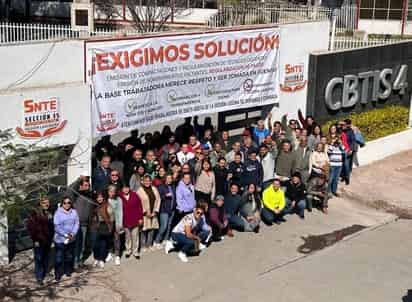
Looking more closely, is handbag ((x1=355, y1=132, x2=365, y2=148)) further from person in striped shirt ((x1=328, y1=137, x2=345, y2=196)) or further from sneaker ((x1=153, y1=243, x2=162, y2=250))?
sneaker ((x1=153, y1=243, x2=162, y2=250))

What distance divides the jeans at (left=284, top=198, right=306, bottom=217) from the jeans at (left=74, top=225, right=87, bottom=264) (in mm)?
4404

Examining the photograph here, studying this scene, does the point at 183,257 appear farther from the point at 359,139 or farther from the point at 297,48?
the point at 297,48

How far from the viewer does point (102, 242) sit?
40.5 ft

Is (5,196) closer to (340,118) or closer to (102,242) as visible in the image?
(102,242)


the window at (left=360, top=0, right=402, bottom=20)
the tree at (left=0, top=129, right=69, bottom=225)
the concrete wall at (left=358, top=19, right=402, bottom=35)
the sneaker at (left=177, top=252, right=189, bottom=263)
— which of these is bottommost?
the sneaker at (left=177, top=252, right=189, bottom=263)

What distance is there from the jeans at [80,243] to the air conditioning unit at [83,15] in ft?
61.3

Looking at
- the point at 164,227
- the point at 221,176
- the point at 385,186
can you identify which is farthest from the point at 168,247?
the point at 385,186

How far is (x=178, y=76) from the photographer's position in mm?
14773

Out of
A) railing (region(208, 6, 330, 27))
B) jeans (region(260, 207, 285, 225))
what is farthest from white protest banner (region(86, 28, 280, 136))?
railing (region(208, 6, 330, 27))

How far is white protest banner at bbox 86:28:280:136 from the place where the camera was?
44.0 ft

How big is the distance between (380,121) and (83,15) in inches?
592

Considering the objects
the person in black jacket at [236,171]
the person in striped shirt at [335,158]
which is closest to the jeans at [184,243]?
the person in black jacket at [236,171]

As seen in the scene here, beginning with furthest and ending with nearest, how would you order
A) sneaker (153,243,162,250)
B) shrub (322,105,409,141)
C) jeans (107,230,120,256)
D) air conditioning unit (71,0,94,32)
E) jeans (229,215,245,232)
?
air conditioning unit (71,0,94,32) < shrub (322,105,409,141) < jeans (229,215,245,232) < sneaker (153,243,162,250) < jeans (107,230,120,256)

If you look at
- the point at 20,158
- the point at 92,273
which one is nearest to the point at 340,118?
the point at 92,273
